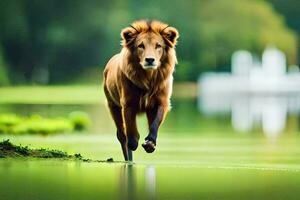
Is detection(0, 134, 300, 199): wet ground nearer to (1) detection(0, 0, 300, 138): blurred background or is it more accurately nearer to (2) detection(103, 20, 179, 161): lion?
(2) detection(103, 20, 179, 161): lion

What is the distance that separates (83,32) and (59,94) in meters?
0.56

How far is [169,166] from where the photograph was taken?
23.1 feet

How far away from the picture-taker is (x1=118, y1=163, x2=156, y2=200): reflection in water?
5.83 meters

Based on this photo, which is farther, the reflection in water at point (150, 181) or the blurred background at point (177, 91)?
the blurred background at point (177, 91)

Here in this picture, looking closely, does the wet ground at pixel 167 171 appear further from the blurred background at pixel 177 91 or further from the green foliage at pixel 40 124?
the green foliage at pixel 40 124

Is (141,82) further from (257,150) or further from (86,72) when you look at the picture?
(86,72)

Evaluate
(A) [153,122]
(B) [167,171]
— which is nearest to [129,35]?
(A) [153,122]

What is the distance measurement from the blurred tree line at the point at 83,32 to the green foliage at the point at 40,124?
48cm

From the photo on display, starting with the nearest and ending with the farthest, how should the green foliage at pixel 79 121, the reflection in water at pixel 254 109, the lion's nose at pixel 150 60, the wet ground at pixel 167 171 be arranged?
the wet ground at pixel 167 171 < the lion's nose at pixel 150 60 < the green foliage at pixel 79 121 < the reflection in water at pixel 254 109

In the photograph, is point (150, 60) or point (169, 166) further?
point (169, 166)

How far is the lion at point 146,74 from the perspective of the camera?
6.15 metres

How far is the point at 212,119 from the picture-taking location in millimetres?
9430

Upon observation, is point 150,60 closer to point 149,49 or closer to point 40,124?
point 149,49

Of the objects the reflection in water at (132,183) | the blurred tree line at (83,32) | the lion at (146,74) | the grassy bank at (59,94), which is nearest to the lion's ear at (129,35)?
the lion at (146,74)
